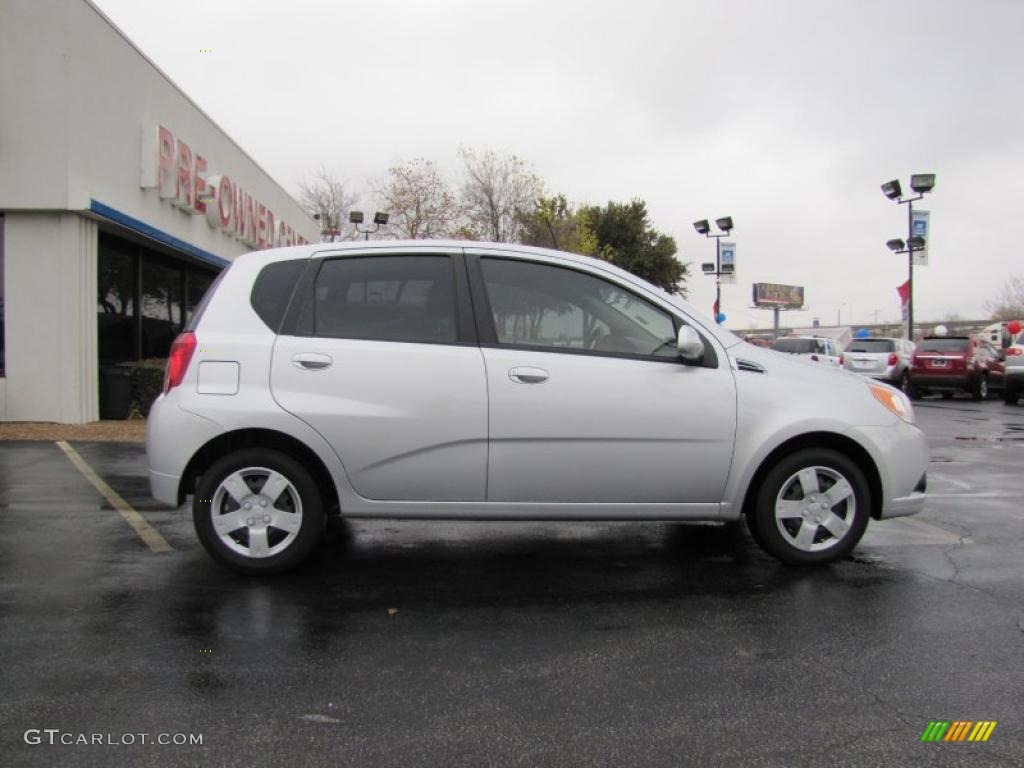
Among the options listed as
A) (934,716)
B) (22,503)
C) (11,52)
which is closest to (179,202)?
(11,52)

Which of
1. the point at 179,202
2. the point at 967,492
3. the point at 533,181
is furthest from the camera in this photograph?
the point at 533,181

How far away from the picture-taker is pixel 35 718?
9.39 feet

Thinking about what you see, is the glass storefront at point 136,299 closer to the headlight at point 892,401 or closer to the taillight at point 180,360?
the taillight at point 180,360

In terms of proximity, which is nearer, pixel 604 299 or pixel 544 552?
pixel 604 299

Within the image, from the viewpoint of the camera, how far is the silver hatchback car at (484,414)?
14.6ft

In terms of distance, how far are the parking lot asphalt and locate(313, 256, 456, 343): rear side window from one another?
141 cm

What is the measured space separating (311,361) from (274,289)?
520 mm

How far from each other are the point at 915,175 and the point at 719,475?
2499 cm

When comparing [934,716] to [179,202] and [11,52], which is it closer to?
[11,52]

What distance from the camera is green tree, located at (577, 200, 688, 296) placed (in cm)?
4369

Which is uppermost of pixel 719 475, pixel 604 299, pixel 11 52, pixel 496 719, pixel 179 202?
pixel 11 52

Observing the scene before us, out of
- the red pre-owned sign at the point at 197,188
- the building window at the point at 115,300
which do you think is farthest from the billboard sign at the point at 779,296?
the building window at the point at 115,300

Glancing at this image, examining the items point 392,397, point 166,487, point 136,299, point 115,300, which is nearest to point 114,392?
point 115,300

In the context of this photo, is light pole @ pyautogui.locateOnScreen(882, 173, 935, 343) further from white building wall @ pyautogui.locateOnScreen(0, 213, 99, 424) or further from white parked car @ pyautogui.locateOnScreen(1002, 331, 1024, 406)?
white building wall @ pyautogui.locateOnScreen(0, 213, 99, 424)
